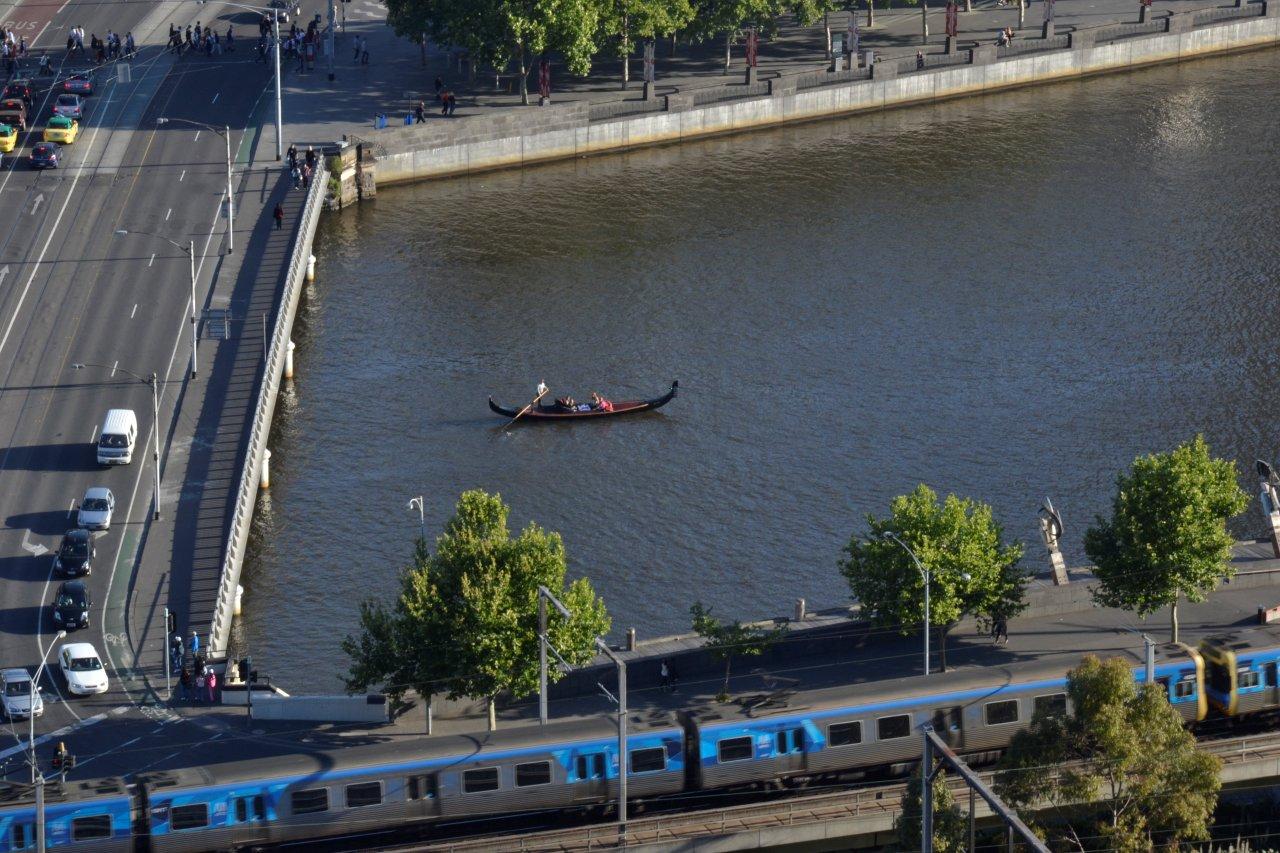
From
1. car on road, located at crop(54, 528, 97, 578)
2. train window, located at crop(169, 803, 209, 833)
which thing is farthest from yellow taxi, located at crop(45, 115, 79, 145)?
train window, located at crop(169, 803, 209, 833)

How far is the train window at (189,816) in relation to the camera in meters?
68.1

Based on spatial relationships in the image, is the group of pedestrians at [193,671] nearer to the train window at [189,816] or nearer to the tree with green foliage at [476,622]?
the tree with green foliage at [476,622]

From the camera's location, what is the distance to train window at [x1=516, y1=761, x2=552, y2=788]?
2751 inches

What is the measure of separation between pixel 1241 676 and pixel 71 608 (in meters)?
43.6

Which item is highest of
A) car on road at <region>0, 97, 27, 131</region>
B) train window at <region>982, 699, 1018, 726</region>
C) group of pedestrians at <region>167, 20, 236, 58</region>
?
group of pedestrians at <region>167, 20, 236, 58</region>

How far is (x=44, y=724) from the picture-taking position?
258ft

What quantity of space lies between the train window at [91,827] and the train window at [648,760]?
16.4 metres

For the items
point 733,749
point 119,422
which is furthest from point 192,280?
point 733,749

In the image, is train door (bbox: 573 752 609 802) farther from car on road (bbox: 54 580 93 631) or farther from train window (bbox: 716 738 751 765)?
car on road (bbox: 54 580 93 631)

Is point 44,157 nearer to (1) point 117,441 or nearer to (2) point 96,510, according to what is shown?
(1) point 117,441

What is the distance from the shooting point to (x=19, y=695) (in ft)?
258

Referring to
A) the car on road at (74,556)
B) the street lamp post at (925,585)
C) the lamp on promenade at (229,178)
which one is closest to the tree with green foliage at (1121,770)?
the street lamp post at (925,585)

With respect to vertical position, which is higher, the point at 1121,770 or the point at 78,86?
the point at 78,86

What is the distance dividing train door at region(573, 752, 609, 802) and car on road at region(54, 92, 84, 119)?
86.5 m
